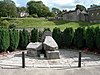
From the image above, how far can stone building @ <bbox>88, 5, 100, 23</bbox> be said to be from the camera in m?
52.2

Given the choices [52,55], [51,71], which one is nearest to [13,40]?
[52,55]

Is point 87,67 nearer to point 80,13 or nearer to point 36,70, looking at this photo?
point 36,70

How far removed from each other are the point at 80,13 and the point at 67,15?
7.23m

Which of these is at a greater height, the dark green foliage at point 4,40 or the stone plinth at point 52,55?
the dark green foliage at point 4,40

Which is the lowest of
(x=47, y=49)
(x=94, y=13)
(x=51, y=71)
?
(x=51, y=71)

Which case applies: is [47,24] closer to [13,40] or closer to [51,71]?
[13,40]

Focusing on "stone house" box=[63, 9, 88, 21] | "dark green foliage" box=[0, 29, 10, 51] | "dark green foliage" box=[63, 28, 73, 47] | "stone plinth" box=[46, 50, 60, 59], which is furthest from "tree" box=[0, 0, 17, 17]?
"stone plinth" box=[46, 50, 60, 59]

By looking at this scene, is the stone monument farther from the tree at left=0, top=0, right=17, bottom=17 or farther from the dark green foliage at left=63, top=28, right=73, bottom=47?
the tree at left=0, top=0, right=17, bottom=17

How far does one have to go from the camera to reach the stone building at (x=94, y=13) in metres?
52.2

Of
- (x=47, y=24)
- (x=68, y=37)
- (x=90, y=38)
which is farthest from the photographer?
(x=47, y=24)

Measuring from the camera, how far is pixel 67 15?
216 feet

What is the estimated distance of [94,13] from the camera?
5384 cm

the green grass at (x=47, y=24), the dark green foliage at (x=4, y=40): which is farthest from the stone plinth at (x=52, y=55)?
the green grass at (x=47, y=24)

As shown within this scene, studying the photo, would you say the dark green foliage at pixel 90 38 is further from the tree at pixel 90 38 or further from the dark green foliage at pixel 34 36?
the dark green foliage at pixel 34 36
